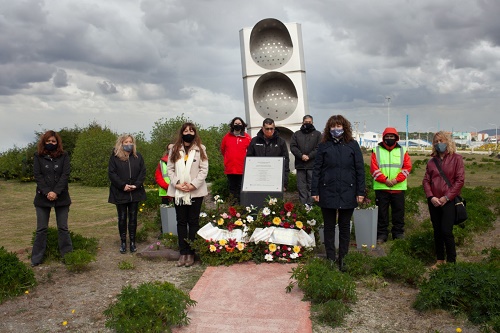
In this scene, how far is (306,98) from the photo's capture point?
458 inches

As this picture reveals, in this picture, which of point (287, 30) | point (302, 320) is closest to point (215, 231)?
point (302, 320)

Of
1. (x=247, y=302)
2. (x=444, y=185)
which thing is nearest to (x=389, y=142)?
(x=444, y=185)

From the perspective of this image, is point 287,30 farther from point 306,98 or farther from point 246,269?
point 246,269

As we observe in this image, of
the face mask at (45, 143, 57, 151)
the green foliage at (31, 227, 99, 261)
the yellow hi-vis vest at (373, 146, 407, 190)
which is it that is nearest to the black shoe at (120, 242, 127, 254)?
the green foliage at (31, 227, 99, 261)

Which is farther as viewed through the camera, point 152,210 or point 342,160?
point 152,210

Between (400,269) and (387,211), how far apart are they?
2.26 meters

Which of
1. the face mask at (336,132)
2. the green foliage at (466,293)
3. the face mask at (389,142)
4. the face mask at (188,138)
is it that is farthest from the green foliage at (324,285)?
the face mask at (389,142)

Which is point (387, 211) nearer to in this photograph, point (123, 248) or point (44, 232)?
point (123, 248)

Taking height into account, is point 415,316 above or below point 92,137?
below

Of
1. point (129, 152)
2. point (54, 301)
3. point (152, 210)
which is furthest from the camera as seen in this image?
point (152, 210)

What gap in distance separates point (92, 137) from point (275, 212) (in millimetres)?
15961

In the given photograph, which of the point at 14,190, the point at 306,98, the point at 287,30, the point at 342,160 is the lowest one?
the point at 14,190

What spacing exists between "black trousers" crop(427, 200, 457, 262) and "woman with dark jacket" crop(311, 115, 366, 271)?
3.60 ft

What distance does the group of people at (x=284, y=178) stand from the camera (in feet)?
19.1
